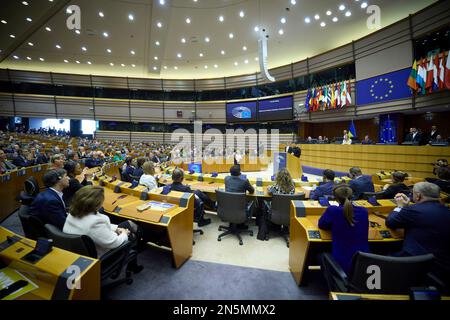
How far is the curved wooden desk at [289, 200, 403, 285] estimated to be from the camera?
2.05 metres

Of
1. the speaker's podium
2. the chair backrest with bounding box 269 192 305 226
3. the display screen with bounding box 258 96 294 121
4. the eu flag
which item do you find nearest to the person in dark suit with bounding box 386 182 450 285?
the chair backrest with bounding box 269 192 305 226

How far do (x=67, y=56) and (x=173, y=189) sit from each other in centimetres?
1839

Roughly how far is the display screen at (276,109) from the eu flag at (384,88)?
15.0 ft

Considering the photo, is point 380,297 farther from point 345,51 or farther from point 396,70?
point 345,51

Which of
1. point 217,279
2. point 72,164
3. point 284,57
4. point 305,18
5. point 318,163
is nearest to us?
point 217,279

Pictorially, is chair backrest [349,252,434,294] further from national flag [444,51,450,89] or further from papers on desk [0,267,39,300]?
national flag [444,51,450,89]

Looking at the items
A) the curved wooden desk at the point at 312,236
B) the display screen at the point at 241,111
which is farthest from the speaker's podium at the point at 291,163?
the display screen at the point at 241,111

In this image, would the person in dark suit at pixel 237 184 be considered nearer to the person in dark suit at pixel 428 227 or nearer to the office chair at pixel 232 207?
the office chair at pixel 232 207

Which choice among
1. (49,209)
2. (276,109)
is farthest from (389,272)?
(276,109)

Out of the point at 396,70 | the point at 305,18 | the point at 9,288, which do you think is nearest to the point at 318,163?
the point at 396,70

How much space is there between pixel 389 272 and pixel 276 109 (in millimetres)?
14710

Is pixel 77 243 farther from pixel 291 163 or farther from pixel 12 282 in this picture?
pixel 291 163

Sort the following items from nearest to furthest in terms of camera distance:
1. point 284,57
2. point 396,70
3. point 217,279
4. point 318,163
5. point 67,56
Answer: point 217,279, point 396,70, point 318,163, point 284,57, point 67,56

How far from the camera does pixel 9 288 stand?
1.23 meters
